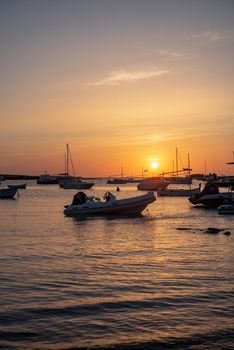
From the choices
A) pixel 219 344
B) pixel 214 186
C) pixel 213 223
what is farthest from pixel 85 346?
pixel 214 186

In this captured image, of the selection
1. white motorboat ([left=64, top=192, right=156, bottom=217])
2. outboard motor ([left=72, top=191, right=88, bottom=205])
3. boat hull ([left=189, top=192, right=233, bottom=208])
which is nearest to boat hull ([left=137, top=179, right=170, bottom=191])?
boat hull ([left=189, top=192, right=233, bottom=208])

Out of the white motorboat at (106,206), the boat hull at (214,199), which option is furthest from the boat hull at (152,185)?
the white motorboat at (106,206)

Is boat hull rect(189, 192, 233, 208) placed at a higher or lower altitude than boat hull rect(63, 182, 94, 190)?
lower

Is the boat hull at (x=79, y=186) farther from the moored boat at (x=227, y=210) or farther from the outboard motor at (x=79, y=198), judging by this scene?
the moored boat at (x=227, y=210)

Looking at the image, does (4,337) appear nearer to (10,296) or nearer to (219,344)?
(10,296)

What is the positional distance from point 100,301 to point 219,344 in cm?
395

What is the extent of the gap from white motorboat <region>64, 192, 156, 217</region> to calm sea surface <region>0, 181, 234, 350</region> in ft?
54.0

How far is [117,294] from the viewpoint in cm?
1270

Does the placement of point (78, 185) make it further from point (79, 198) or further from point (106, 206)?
point (106, 206)

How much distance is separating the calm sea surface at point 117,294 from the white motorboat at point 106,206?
54.0 feet

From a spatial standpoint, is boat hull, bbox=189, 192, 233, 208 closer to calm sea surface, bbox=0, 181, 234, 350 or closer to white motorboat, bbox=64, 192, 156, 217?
white motorboat, bbox=64, 192, 156, 217

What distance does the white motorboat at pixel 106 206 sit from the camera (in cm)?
4088

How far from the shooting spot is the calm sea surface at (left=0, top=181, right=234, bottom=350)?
9352 mm

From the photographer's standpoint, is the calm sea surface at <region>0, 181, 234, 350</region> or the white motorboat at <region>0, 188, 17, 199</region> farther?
the white motorboat at <region>0, 188, 17, 199</region>
